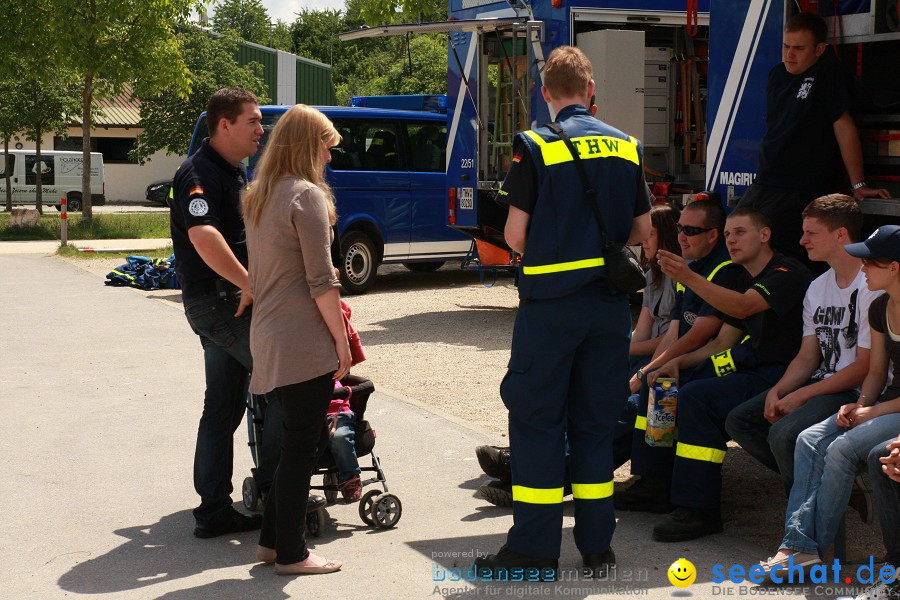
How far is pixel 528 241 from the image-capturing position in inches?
176

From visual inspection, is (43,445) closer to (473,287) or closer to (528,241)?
(528,241)

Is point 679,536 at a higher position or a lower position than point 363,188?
lower

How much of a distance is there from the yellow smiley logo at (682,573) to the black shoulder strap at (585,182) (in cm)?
134

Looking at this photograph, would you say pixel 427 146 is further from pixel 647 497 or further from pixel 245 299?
pixel 245 299

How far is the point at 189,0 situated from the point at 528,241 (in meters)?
21.1

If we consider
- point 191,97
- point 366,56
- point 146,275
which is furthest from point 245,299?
point 366,56

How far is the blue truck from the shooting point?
23.0 feet

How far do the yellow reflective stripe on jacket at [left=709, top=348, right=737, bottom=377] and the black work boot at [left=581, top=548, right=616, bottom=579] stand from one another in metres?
1.14

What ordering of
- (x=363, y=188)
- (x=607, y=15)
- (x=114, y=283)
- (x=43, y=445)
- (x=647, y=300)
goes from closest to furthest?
(x=647, y=300)
(x=43, y=445)
(x=607, y=15)
(x=363, y=188)
(x=114, y=283)

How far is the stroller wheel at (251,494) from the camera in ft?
17.1

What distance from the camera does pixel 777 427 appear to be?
473 cm

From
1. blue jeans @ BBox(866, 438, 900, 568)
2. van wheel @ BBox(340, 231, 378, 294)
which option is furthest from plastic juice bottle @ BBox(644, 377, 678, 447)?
van wheel @ BBox(340, 231, 378, 294)

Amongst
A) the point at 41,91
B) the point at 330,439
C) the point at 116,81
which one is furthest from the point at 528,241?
the point at 41,91

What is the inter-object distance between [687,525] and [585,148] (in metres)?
1.74
